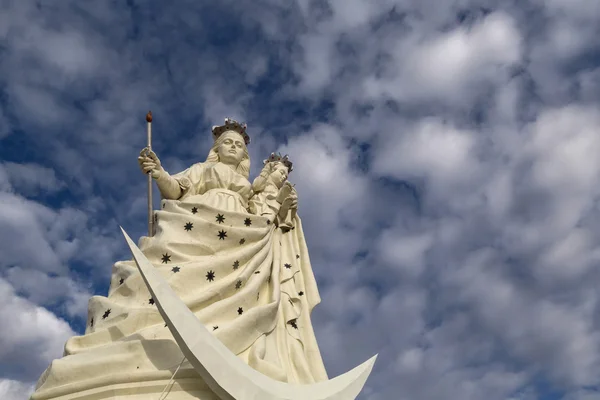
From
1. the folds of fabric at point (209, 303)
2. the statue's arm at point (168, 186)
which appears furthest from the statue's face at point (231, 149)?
the statue's arm at point (168, 186)

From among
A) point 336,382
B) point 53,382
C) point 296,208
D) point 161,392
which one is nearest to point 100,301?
point 53,382

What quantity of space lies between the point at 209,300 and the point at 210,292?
5.2 inches

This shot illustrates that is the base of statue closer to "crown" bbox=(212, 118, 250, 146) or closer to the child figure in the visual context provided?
the child figure

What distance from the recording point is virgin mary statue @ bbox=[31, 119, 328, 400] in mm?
8664

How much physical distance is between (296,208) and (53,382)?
6596 mm

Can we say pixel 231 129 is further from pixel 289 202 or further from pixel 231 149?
pixel 289 202

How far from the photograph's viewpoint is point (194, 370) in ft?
28.6

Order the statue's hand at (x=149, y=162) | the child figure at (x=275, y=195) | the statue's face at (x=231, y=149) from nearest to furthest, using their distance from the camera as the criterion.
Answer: the statue's hand at (x=149, y=162)
the child figure at (x=275, y=195)
the statue's face at (x=231, y=149)

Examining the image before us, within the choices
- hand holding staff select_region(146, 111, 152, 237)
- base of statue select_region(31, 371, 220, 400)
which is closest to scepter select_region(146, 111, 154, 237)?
hand holding staff select_region(146, 111, 152, 237)

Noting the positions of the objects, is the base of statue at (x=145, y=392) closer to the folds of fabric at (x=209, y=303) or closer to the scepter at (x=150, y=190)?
the folds of fabric at (x=209, y=303)

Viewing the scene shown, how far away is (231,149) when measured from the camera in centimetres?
1411

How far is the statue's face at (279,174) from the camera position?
1422 cm

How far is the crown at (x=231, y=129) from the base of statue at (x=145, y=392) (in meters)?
7.33

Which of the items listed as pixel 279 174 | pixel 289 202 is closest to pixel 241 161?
pixel 279 174
